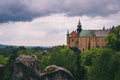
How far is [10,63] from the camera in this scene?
10038 centimetres

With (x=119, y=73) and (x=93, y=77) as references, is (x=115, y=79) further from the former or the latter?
(x=93, y=77)

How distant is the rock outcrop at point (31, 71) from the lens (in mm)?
81188

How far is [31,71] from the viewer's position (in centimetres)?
8175

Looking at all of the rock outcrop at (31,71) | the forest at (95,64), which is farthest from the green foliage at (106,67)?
the rock outcrop at (31,71)

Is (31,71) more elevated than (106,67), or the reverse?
(106,67)

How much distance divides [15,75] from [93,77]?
13939mm

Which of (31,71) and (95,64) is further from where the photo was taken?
(31,71)

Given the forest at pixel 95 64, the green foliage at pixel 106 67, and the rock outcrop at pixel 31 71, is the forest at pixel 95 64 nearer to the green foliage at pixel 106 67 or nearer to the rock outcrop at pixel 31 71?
the green foliage at pixel 106 67

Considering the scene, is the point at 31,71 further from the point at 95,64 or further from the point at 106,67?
the point at 106,67

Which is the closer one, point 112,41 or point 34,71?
point 34,71

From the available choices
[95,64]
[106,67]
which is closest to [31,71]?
[95,64]

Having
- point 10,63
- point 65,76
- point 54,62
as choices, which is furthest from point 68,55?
point 65,76

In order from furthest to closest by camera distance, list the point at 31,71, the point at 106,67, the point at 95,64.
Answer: the point at 31,71
the point at 95,64
the point at 106,67

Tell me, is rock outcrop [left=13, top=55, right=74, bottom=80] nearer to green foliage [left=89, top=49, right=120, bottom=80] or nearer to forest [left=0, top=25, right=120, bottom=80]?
green foliage [left=89, top=49, right=120, bottom=80]
